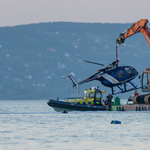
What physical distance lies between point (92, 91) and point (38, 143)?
4140 centimetres

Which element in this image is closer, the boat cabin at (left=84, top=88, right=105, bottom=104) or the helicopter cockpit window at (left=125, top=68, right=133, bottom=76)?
the boat cabin at (left=84, top=88, right=105, bottom=104)

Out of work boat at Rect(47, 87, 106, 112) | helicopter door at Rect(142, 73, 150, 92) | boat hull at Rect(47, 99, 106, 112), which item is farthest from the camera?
helicopter door at Rect(142, 73, 150, 92)

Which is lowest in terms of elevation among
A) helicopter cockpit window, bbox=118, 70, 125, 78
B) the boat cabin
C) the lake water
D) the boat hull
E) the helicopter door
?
the lake water

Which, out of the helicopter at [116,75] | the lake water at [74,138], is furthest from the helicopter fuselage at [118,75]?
the lake water at [74,138]

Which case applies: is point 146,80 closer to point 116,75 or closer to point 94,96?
point 116,75

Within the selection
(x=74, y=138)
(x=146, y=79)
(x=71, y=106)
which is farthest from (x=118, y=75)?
(x=74, y=138)

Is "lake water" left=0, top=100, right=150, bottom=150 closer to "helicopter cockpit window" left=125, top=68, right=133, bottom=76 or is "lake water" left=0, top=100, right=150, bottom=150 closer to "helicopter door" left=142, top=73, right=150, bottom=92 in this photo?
"helicopter door" left=142, top=73, right=150, bottom=92

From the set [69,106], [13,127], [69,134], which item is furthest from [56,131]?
[69,106]

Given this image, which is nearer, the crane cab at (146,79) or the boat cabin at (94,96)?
the boat cabin at (94,96)

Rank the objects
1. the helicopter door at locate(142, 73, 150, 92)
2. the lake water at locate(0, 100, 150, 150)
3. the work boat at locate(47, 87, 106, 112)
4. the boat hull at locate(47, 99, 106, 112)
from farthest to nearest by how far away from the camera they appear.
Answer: the helicopter door at locate(142, 73, 150, 92) < the work boat at locate(47, 87, 106, 112) < the boat hull at locate(47, 99, 106, 112) < the lake water at locate(0, 100, 150, 150)

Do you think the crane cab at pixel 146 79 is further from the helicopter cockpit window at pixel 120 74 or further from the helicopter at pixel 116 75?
the helicopter cockpit window at pixel 120 74

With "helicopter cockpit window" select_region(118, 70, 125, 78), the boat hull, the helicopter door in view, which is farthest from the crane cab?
Answer: the boat hull

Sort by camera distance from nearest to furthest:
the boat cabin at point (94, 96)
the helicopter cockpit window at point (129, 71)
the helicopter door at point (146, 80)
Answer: the boat cabin at point (94, 96)
the helicopter door at point (146, 80)
the helicopter cockpit window at point (129, 71)

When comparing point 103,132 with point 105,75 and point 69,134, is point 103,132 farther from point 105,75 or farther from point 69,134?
point 105,75
